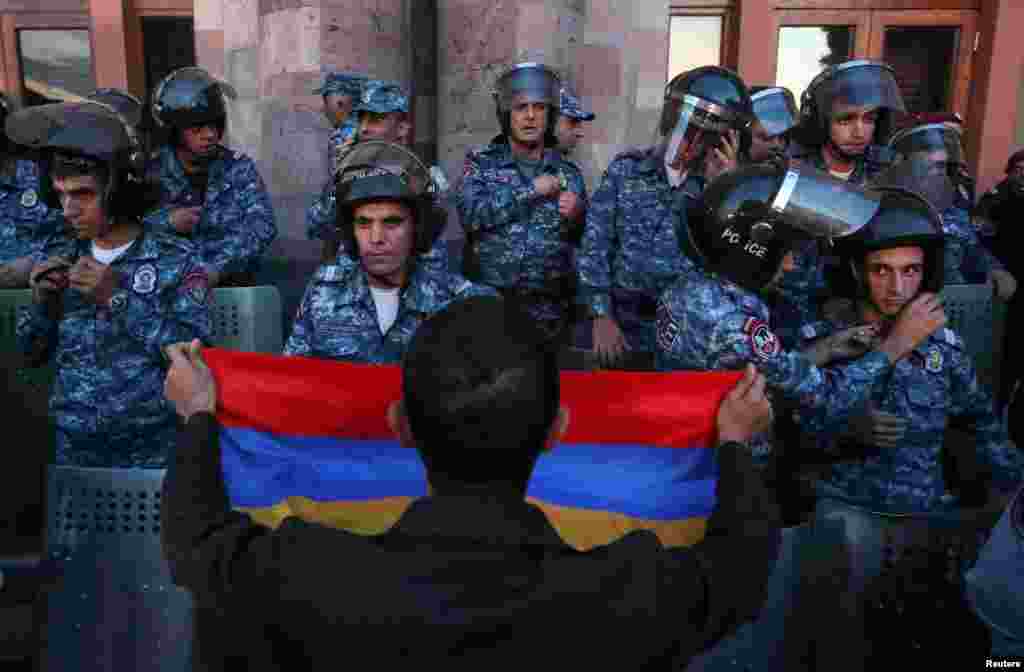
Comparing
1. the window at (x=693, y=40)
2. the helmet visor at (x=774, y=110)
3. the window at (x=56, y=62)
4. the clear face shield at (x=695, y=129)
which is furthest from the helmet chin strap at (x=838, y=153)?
the window at (x=56, y=62)

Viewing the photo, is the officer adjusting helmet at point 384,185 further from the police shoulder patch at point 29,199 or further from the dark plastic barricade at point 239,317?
the police shoulder patch at point 29,199

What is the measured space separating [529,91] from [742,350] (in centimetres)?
262

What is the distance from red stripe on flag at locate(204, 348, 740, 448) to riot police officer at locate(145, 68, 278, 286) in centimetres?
262

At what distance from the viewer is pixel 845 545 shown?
208 centimetres

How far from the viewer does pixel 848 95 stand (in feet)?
13.1

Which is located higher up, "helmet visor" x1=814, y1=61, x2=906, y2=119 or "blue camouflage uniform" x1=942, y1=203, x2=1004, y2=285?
"helmet visor" x1=814, y1=61, x2=906, y2=119

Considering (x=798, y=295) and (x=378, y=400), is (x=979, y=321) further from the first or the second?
(x=378, y=400)

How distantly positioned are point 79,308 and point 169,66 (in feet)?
21.2

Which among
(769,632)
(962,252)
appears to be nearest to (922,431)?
(769,632)

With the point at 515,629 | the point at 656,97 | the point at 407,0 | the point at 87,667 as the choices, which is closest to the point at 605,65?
the point at 656,97

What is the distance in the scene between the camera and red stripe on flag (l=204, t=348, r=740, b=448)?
191 cm

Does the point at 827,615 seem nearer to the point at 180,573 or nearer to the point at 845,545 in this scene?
the point at 845,545

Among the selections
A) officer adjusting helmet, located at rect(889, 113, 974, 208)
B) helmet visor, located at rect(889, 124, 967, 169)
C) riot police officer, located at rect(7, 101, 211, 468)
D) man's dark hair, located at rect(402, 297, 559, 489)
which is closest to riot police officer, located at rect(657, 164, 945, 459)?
man's dark hair, located at rect(402, 297, 559, 489)

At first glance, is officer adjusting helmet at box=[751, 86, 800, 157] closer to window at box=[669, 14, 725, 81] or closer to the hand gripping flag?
window at box=[669, 14, 725, 81]
